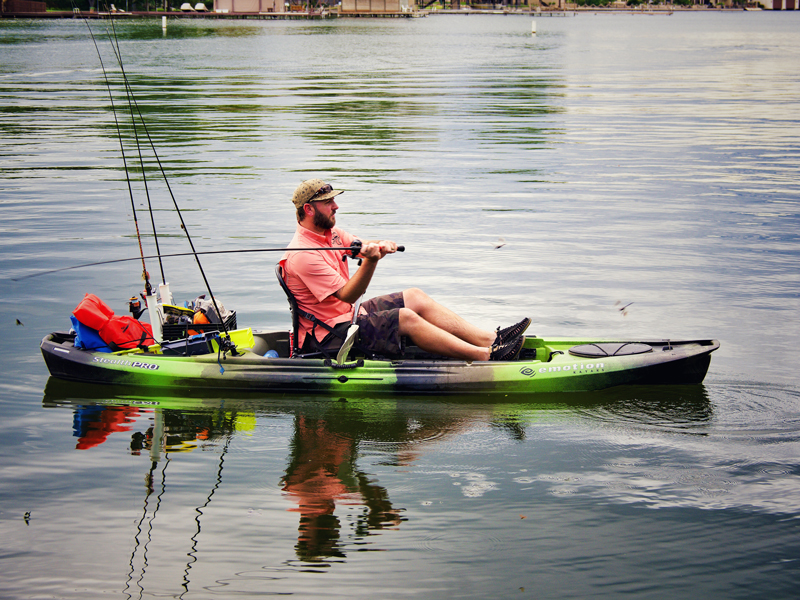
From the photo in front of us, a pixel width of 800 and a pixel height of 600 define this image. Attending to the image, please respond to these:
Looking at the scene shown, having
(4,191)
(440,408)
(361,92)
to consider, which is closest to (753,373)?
(440,408)

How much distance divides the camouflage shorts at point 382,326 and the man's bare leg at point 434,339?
0.24ft

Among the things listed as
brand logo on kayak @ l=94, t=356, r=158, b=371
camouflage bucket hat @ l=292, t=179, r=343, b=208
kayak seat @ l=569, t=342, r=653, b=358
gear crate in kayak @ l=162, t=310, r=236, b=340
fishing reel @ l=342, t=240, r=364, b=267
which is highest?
camouflage bucket hat @ l=292, t=179, r=343, b=208

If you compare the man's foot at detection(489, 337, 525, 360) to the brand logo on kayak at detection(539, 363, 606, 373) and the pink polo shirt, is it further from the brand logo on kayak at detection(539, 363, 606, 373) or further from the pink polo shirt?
the pink polo shirt

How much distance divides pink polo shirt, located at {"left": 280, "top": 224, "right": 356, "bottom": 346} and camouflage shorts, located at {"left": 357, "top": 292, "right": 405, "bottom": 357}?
0.50 feet

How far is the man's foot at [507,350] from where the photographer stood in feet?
22.1

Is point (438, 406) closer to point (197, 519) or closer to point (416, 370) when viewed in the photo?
point (416, 370)

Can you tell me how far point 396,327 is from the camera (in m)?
6.57

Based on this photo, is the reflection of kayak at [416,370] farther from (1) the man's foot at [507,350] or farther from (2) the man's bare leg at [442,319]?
(2) the man's bare leg at [442,319]

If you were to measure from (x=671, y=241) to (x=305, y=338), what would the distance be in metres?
6.76

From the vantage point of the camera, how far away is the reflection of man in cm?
480

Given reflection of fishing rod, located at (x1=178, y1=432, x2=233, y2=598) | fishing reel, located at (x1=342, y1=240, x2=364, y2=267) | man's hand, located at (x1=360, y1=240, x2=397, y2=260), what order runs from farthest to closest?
fishing reel, located at (x1=342, y1=240, x2=364, y2=267)
man's hand, located at (x1=360, y1=240, x2=397, y2=260)
reflection of fishing rod, located at (x1=178, y1=432, x2=233, y2=598)

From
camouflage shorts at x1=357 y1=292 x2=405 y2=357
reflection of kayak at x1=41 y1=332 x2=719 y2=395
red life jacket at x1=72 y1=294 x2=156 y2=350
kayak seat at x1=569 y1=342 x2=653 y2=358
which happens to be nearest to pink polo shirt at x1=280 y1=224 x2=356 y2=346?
camouflage shorts at x1=357 y1=292 x2=405 y2=357

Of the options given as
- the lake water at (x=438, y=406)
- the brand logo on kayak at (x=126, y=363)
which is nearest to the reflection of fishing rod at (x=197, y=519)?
the lake water at (x=438, y=406)

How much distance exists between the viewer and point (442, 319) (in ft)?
22.1
